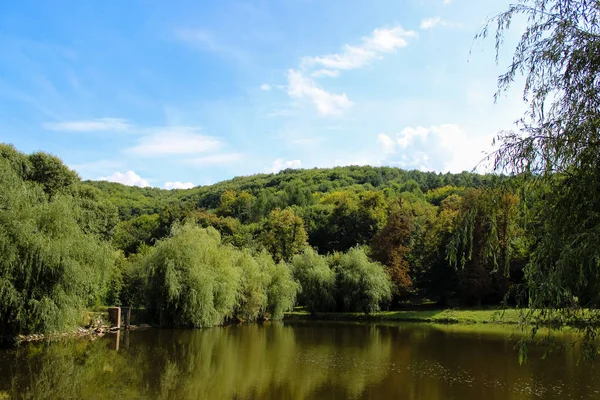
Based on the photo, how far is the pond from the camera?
12.5 meters

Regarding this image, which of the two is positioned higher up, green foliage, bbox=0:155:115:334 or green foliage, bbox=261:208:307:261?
green foliage, bbox=261:208:307:261

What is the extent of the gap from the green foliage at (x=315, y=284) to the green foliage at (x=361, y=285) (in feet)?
3.00

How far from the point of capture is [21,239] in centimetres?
1717

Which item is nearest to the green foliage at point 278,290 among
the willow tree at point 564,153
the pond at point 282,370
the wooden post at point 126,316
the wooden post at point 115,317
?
the wooden post at point 126,316

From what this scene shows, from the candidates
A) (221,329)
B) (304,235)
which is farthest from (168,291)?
(304,235)

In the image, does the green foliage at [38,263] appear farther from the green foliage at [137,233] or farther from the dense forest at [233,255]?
the green foliage at [137,233]

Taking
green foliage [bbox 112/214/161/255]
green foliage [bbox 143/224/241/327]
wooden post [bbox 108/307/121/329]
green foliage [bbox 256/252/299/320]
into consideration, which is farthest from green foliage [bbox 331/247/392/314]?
green foliage [bbox 112/214/161/255]

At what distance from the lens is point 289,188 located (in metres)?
93.1

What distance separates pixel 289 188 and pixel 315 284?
173 ft

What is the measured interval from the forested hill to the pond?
4794 centimetres

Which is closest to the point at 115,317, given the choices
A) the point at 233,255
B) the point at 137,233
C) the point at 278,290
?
the point at 233,255

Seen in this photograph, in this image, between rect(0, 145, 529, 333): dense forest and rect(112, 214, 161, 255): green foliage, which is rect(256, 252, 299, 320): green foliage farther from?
rect(112, 214, 161, 255): green foliage

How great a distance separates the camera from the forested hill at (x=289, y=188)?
273 ft

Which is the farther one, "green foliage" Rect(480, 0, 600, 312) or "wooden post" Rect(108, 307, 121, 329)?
"wooden post" Rect(108, 307, 121, 329)
